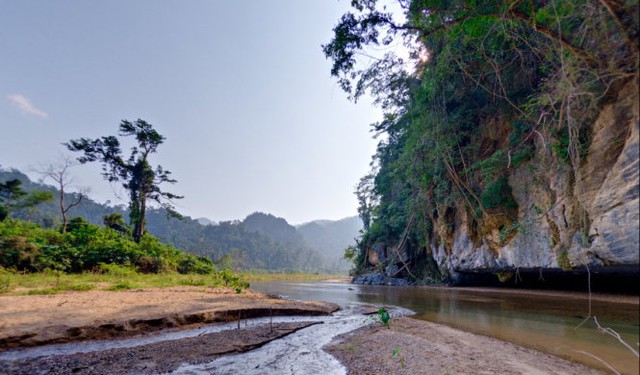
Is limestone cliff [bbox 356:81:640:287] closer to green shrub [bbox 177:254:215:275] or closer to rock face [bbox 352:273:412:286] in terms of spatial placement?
rock face [bbox 352:273:412:286]

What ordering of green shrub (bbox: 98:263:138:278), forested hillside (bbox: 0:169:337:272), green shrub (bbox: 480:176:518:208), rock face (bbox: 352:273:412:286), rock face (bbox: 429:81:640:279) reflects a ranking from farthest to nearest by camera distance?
forested hillside (bbox: 0:169:337:272) → rock face (bbox: 352:273:412:286) → green shrub (bbox: 98:263:138:278) → green shrub (bbox: 480:176:518:208) → rock face (bbox: 429:81:640:279)

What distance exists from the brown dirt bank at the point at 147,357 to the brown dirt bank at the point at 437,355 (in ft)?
7.70

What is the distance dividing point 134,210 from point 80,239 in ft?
40.8

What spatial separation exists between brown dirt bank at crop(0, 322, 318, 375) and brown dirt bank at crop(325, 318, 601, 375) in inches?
92.4

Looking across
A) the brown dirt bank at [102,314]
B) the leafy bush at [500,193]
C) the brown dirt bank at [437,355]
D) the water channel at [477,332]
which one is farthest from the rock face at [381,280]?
the brown dirt bank at [437,355]

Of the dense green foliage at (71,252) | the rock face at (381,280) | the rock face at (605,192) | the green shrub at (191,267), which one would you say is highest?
the rock face at (605,192)

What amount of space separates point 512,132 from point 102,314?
1695 centimetres

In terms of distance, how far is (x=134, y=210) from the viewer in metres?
30.8

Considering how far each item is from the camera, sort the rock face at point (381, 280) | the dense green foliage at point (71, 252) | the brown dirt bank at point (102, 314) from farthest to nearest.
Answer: the rock face at point (381, 280) < the dense green foliage at point (71, 252) < the brown dirt bank at point (102, 314)

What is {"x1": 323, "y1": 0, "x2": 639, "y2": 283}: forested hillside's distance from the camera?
8.75 feet

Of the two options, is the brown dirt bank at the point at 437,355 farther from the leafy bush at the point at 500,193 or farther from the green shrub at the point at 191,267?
the green shrub at the point at 191,267

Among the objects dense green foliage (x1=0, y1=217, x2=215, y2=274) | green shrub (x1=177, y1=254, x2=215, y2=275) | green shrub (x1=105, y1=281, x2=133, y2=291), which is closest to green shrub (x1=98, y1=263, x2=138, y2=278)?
dense green foliage (x1=0, y1=217, x2=215, y2=274)

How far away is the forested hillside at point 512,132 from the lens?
2.67 m

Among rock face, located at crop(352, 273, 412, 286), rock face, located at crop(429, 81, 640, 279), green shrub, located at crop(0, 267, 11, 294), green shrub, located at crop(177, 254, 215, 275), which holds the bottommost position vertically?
rock face, located at crop(352, 273, 412, 286)
